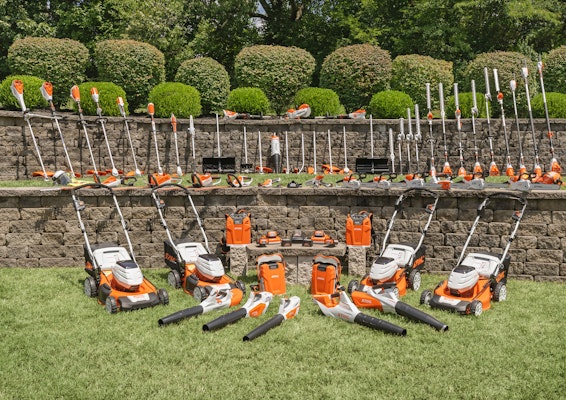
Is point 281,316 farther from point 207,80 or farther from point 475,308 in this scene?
point 207,80

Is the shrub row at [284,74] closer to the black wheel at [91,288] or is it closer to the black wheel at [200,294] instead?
the black wheel at [91,288]

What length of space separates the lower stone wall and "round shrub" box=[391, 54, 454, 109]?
26.0ft

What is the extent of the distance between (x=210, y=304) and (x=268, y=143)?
7.86 metres

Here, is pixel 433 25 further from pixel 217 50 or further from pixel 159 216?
pixel 159 216

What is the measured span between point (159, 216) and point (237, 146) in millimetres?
5229

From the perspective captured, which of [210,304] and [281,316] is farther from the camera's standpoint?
[210,304]

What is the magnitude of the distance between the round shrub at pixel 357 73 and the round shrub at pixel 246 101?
2531 millimetres

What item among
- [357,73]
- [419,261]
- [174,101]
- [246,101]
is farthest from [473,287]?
[357,73]

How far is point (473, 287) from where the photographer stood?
22.5 feet

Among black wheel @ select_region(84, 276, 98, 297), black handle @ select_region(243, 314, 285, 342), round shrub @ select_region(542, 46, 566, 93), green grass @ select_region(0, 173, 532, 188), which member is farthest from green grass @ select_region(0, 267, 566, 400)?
round shrub @ select_region(542, 46, 566, 93)

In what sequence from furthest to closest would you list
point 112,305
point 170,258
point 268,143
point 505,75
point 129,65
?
point 505,75
point 129,65
point 268,143
point 170,258
point 112,305

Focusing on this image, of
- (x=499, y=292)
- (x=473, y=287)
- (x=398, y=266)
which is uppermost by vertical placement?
(x=398, y=266)

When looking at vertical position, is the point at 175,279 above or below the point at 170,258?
below

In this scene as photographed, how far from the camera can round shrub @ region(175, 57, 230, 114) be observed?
1555 cm
